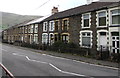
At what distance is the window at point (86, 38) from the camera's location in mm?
22020

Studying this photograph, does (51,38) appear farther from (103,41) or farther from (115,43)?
(115,43)

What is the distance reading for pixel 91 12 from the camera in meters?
21.8

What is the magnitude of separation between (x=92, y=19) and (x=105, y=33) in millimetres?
2960

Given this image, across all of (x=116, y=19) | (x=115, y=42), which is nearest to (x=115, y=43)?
(x=115, y=42)

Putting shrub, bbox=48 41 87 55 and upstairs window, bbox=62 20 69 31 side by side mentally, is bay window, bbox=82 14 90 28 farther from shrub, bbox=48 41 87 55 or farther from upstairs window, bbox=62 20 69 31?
upstairs window, bbox=62 20 69 31

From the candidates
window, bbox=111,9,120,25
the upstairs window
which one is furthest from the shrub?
window, bbox=111,9,120,25

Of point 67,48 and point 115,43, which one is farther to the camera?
point 67,48

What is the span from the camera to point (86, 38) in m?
22.7

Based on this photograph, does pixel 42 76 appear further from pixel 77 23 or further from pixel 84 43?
pixel 77 23

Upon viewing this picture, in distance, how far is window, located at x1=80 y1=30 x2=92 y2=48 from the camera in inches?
867

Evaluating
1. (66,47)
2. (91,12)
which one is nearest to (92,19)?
(91,12)

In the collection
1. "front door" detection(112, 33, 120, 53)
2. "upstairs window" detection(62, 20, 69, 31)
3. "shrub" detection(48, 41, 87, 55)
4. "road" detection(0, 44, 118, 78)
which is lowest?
"road" detection(0, 44, 118, 78)

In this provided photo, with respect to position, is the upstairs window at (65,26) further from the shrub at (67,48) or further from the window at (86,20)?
the window at (86,20)

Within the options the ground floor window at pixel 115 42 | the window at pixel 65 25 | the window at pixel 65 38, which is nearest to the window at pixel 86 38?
the ground floor window at pixel 115 42
